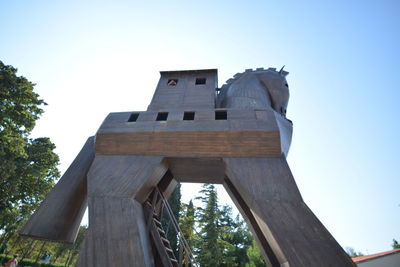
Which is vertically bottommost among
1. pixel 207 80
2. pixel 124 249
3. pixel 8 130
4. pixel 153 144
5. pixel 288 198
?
pixel 124 249

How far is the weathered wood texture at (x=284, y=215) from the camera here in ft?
15.3

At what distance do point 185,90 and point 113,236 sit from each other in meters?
6.29

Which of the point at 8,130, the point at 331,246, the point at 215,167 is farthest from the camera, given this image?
the point at 8,130

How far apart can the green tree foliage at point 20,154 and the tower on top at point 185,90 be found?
27.2 ft

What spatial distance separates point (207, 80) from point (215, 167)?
4.25m

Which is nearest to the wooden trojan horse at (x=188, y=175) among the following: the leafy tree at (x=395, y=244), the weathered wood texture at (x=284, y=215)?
the weathered wood texture at (x=284, y=215)

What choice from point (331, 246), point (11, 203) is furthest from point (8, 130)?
point (331, 246)

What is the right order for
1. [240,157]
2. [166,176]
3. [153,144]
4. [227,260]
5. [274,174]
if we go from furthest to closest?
[227,260] → [166,176] → [153,144] → [240,157] → [274,174]

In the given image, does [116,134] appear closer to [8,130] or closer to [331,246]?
[331,246]

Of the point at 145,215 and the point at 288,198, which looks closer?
the point at 288,198

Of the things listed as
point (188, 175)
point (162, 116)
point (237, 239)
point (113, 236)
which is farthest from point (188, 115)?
point (237, 239)

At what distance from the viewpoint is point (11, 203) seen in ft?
44.5

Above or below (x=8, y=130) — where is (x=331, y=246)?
below

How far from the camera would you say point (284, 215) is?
527 centimetres
